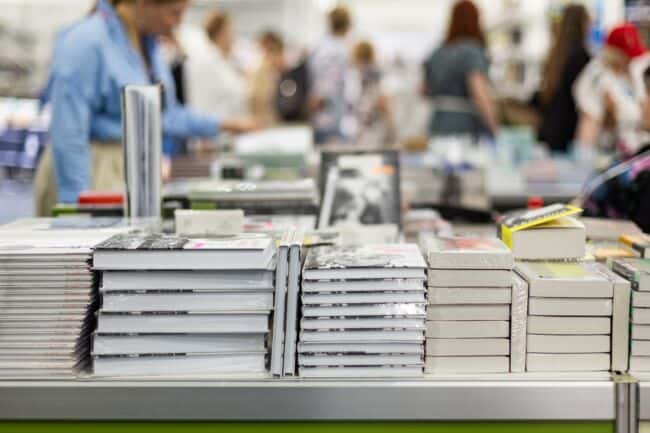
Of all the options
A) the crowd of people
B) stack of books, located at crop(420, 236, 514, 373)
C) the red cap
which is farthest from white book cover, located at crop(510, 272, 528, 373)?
the red cap

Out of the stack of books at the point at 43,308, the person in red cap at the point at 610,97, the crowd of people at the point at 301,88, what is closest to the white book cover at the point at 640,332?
the stack of books at the point at 43,308

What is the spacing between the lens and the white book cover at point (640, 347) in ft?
5.42

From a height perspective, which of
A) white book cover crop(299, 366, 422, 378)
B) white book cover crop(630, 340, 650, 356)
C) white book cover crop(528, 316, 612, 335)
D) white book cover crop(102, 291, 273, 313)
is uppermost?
white book cover crop(102, 291, 273, 313)

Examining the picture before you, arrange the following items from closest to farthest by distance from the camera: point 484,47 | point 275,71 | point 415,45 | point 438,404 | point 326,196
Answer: point 438,404, point 326,196, point 484,47, point 275,71, point 415,45

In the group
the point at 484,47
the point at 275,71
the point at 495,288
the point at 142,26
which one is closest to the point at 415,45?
the point at 275,71

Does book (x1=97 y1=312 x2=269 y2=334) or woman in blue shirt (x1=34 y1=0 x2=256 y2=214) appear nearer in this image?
book (x1=97 y1=312 x2=269 y2=334)

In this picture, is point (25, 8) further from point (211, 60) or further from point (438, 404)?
point (438, 404)

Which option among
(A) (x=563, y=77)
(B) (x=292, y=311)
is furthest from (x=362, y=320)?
(A) (x=563, y=77)

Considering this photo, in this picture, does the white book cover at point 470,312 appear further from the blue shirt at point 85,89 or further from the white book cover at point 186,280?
the blue shirt at point 85,89

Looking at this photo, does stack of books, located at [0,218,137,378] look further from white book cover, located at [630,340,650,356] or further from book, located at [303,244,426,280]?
white book cover, located at [630,340,650,356]

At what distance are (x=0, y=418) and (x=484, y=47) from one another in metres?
5.16

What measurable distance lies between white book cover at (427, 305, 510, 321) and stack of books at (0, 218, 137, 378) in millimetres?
657

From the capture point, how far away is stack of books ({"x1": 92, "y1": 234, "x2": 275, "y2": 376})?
63.4 inches

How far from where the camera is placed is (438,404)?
5.26 feet
